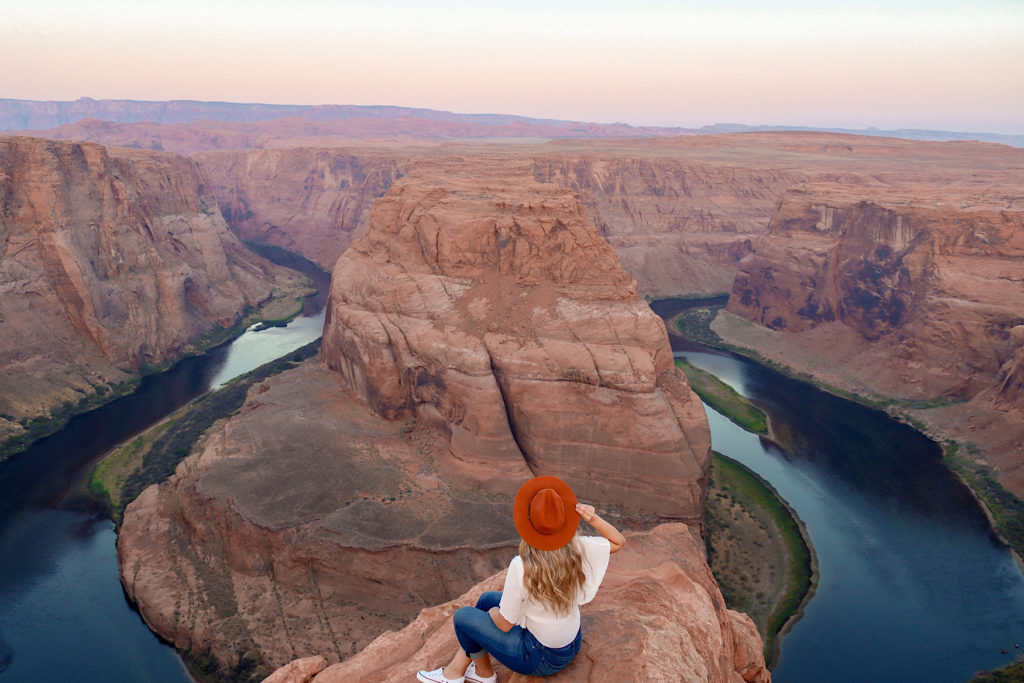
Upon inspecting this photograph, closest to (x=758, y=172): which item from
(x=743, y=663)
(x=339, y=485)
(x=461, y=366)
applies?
(x=461, y=366)

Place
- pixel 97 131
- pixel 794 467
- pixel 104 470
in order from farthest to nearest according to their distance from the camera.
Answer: pixel 97 131
pixel 794 467
pixel 104 470

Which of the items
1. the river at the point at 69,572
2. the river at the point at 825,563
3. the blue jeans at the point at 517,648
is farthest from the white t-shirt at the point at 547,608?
the river at the point at 69,572

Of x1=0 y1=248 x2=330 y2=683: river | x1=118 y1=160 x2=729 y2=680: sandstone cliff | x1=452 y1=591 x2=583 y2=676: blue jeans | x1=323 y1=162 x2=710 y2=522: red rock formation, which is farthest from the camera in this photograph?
x1=323 y1=162 x2=710 y2=522: red rock formation

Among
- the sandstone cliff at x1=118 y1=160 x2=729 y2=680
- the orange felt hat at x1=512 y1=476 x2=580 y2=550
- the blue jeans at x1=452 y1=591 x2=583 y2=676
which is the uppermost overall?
the orange felt hat at x1=512 y1=476 x2=580 y2=550

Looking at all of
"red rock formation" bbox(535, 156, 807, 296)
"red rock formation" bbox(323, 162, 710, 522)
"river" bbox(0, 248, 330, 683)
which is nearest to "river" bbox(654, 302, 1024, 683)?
"red rock formation" bbox(323, 162, 710, 522)

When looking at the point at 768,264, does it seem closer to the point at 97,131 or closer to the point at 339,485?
the point at 339,485

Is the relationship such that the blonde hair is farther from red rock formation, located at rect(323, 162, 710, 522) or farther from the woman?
red rock formation, located at rect(323, 162, 710, 522)

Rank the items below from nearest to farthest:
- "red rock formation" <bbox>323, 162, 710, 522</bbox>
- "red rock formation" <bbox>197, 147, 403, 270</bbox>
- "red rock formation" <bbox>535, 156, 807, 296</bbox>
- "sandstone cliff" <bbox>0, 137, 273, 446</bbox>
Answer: "red rock formation" <bbox>323, 162, 710, 522</bbox>, "sandstone cliff" <bbox>0, 137, 273, 446</bbox>, "red rock formation" <bbox>535, 156, 807, 296</bbox>, "red rock formation" <bbox>197, 147, 403, 270</bbox>
